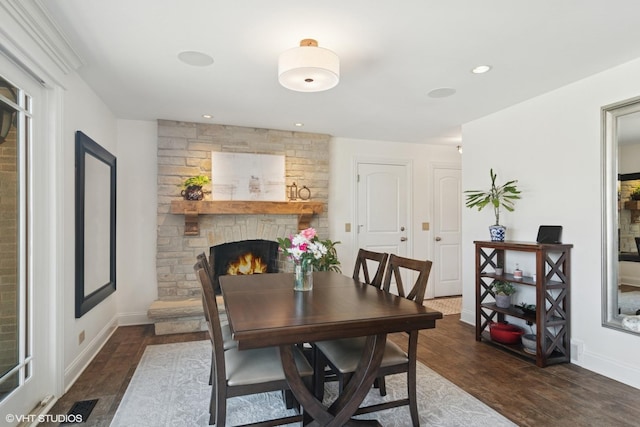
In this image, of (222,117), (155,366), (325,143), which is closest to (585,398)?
(155,366)

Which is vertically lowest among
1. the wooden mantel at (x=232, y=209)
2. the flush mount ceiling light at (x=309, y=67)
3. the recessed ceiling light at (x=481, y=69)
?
the wooden mantel at (x=232, y=209)

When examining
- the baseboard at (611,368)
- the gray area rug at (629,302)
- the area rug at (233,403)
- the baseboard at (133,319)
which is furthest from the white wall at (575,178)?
the baseboard at (133,319)

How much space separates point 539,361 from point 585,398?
507 mm

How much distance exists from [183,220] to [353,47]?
2881 millimetres

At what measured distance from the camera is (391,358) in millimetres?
1979

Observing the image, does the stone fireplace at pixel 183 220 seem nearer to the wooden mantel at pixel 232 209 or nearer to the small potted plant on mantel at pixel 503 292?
the wooden mantel at pixel 232 209

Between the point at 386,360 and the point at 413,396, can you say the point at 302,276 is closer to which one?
the point at 386,360

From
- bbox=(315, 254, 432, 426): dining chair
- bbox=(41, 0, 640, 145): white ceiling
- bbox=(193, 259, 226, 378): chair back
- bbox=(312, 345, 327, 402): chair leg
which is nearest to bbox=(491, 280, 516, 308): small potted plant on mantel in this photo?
bbox=(315, 254, 432, 426): dining chair

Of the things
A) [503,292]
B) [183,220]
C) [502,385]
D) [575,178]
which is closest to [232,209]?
[183,220]

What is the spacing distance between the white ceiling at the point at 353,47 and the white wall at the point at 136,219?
1.64 feet

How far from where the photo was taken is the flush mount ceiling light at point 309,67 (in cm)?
204

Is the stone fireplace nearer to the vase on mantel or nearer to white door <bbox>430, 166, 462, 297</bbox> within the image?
the vase on mantel

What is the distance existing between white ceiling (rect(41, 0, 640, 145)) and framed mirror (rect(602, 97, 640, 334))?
1.49 ft

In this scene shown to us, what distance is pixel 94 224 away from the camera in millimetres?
3234
